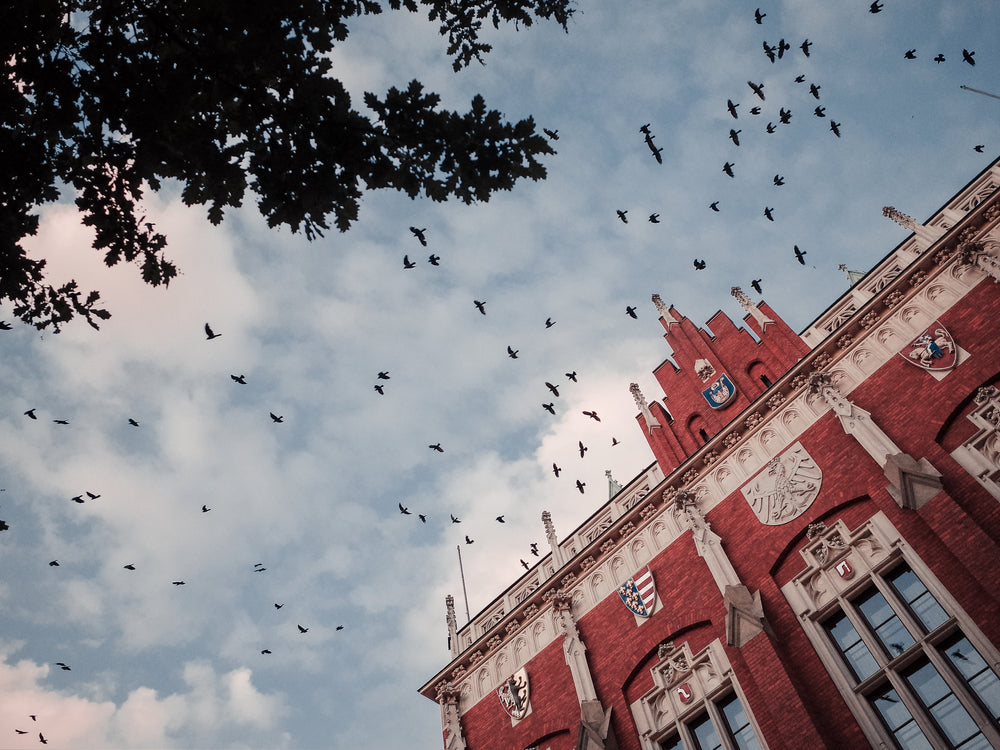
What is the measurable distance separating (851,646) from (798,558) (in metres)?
2.06

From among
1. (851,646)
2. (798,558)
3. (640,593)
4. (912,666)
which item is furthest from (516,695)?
(912,666)

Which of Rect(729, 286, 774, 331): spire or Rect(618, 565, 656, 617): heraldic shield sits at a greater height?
Rect(729, 286, 774, 331): spire

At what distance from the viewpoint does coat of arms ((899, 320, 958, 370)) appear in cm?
1491

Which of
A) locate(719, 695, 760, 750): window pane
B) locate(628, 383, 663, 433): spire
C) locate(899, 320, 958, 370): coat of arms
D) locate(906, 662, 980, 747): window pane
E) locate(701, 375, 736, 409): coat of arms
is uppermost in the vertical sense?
locate(628, 383, 663, 433): spire

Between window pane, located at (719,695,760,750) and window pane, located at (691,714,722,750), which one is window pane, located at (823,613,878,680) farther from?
window pane, located at (691,714,722,750)

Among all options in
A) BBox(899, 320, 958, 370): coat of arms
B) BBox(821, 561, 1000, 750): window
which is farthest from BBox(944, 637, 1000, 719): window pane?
BBox(899, 320, 958, 370): coat of arms

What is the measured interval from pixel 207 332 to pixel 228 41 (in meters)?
5.46

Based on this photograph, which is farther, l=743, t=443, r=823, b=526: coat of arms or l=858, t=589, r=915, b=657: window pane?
l=743, t=443, r=823, b=526: coat of arms

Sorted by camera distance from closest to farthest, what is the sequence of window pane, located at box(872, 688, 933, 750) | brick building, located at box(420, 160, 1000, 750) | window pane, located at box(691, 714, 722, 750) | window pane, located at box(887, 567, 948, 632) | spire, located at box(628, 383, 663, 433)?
window pane, located at box(872, 688, 933, 750)
brick building, located at box(420, 160, 1000, 750)
window pane, located at box(887, 567, 948, 632)
window pane, located at box(691, 714, 722, 750)
spire, located at box(628, 383, 663, 433)

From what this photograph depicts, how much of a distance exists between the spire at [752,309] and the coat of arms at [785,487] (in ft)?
14.9

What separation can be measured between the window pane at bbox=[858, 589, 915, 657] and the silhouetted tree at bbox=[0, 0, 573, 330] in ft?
36.4

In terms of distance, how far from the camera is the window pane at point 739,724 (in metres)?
14.0

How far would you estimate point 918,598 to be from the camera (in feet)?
43.3

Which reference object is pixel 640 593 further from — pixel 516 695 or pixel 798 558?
pixel 516 695
